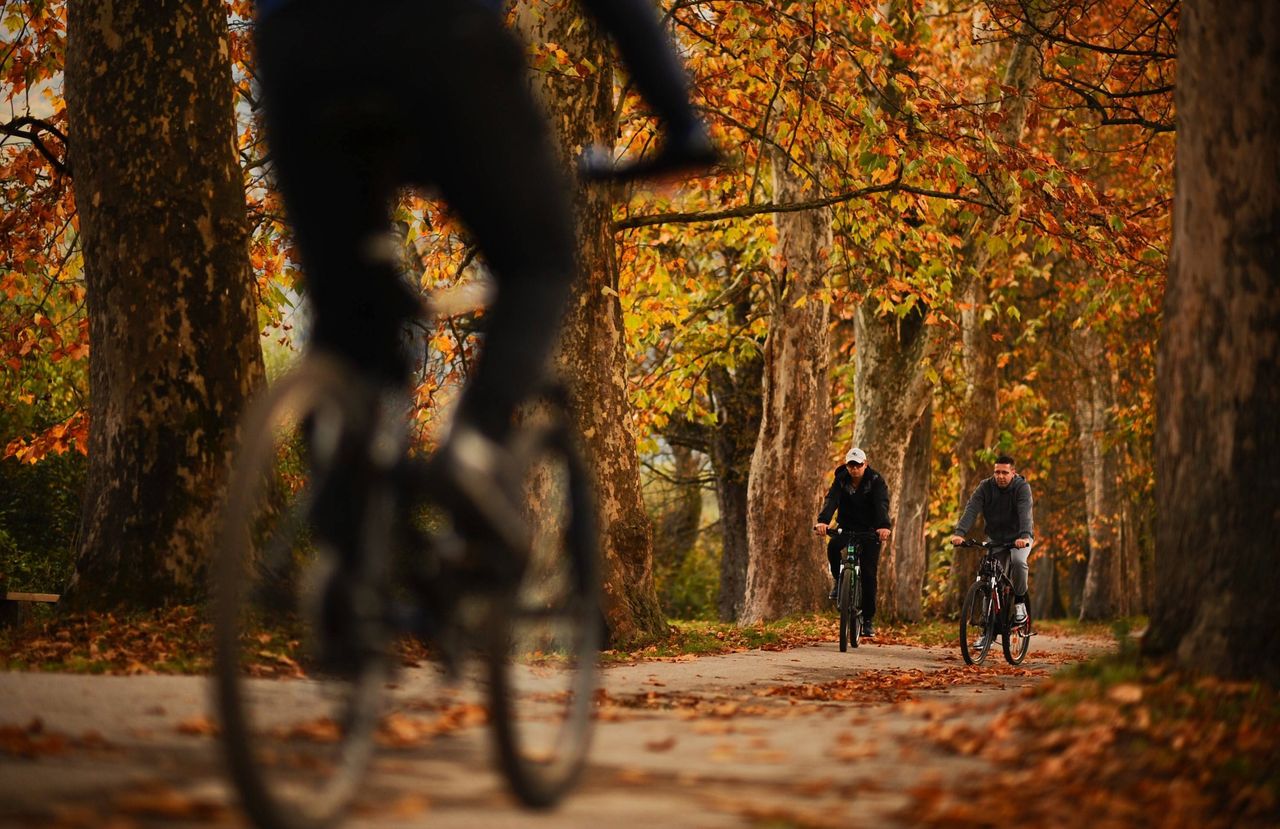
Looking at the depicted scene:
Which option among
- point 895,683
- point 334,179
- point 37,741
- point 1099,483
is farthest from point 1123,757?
point 1099,483

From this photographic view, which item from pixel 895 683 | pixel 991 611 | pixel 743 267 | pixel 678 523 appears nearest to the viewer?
pixel 895 683

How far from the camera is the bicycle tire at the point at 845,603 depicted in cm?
1391

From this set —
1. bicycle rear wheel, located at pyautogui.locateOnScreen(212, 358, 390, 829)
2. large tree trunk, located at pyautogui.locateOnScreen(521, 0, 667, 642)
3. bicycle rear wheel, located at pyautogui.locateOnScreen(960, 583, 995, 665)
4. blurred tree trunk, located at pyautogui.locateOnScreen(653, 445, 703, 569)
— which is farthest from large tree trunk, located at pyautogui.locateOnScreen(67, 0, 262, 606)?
blurred tree trunk, located at pyautogui.locateOnScreen(653, 445, 703, 569)

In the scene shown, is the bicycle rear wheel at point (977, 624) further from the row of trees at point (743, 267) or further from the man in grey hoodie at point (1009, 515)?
the row of trees at point (743, 267)

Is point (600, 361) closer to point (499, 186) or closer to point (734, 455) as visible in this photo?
point (499, 186)

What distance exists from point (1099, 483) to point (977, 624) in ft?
65.1

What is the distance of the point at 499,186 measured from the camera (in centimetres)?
356

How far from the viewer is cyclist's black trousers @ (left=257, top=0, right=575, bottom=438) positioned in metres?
3.49

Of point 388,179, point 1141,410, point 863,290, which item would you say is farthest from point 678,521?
point 388,179

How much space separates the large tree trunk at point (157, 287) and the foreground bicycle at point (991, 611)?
25.5ft

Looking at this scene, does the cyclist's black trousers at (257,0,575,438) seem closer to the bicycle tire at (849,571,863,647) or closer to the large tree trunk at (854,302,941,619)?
the bicycle tire at (849,571,863,647)

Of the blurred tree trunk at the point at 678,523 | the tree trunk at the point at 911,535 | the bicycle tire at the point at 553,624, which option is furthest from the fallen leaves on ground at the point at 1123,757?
the blurred tree trunk at the point at 678,523

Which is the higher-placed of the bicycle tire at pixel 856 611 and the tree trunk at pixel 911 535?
the tree trunk at pixel 911 535

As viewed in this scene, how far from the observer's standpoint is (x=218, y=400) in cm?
823
